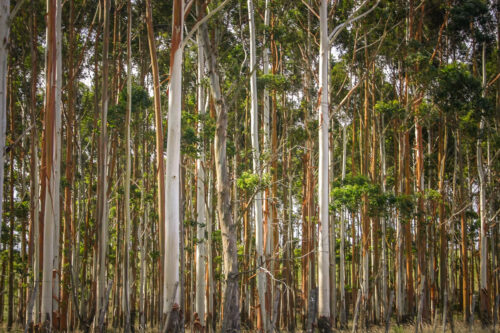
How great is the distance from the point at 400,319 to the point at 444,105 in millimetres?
7178

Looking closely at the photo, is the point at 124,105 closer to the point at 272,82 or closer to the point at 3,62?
the point at 272,82

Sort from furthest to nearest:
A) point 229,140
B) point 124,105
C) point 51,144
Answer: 1. point 229,140
2. point 124,105
3. point 51,144

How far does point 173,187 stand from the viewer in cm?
810

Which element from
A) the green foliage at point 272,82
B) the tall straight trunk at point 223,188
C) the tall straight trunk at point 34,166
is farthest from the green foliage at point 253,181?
the tall straight trunk at point 34,166

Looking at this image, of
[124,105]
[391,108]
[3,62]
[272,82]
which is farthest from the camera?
[391,108]

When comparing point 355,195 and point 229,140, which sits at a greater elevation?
point 229,140

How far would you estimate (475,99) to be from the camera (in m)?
13.8

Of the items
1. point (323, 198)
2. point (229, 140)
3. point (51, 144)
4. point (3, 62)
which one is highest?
point (229, 140)

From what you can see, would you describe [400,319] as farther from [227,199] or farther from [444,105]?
[227,199]

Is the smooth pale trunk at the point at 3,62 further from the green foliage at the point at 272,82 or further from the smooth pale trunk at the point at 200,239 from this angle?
the green foliage at the point at 272,82

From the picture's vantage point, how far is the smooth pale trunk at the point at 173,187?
7799 mm

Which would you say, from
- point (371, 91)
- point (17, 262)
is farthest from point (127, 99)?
point (371, 91)

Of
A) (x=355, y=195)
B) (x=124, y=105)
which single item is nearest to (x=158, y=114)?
(x=124, y=105)

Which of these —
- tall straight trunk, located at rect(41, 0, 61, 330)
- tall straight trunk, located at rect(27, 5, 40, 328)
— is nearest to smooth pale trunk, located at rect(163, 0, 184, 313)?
tall straight trunk, located at rect(41, 0, 61, 330)
